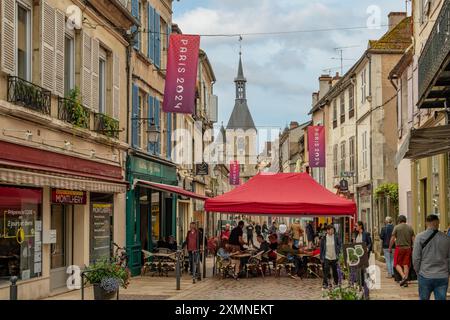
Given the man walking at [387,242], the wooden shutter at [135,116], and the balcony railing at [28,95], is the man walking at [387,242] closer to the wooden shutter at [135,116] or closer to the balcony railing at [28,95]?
the wooden shutter at [135,116]

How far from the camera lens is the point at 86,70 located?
17.5 m

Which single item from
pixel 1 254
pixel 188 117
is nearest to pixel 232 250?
pixel 1 254

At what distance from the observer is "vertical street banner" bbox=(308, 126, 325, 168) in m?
38.1

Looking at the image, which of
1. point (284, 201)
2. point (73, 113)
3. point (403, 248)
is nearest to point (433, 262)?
point (403, 248)

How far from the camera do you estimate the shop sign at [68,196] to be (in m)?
15.6

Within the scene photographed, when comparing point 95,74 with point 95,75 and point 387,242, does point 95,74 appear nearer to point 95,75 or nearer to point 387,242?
point 95,75

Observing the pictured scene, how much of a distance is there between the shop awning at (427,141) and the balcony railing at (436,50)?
1.26 metres

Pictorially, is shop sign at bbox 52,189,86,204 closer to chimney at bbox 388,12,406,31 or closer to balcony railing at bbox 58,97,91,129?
balcony railing at bbox 58,97,91,129

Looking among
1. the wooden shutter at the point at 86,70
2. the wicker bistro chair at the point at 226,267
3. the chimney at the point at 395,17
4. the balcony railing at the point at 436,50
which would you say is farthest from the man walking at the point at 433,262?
the chimney at the point at 395,17

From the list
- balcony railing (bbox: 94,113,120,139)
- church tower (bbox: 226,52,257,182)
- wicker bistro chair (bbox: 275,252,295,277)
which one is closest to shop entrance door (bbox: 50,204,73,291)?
balcony railing (bbox: 94,113,120,139)

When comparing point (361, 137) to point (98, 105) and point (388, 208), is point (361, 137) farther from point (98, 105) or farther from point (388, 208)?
point (98, 105)

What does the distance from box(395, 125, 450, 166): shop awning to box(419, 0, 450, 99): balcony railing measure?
1259mm
